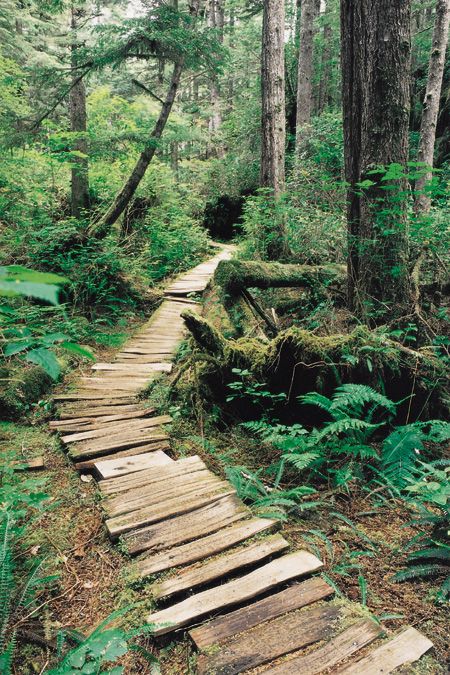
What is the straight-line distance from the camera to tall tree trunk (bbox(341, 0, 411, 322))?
438cm

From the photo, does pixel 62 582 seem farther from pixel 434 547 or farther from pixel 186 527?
pixel 434 547

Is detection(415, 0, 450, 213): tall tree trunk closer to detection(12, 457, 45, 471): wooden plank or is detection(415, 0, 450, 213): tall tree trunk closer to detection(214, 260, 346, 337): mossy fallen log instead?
detection(214, 260, 346, 337): mossy fallen log

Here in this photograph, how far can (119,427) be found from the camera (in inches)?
175

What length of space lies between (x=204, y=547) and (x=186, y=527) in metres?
0.25

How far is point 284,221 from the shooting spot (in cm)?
856

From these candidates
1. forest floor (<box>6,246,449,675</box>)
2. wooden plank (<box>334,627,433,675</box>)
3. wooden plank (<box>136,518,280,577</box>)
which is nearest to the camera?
wooden plank (<box>334,627,433,675</box>)

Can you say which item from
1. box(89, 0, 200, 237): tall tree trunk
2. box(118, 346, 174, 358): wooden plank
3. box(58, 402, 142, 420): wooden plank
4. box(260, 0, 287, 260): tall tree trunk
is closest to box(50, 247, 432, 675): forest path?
box(58, 402, 142, 420): wooden plank

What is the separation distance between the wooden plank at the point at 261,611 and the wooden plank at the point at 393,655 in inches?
14.7

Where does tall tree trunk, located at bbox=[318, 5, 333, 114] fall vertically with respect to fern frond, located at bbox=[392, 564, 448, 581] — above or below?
above

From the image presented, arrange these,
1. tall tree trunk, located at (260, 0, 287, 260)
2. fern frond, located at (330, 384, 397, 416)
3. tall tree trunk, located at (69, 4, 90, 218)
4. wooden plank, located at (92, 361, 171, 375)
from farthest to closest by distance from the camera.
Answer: tall tree trunk, located at (69, 4, 90, 218) → tall tree trunk, located at (260, 0, 287, 260) → wooden plank, located at (92, 361, 171, 375) → fern frond, located at (330, 384, 397, 416)

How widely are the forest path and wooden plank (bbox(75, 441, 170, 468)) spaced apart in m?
0.01

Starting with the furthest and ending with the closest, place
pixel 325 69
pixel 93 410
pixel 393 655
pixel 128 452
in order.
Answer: pixel 325 69 < pixel 93 410 < pixel 128 452 < pixel 393 655

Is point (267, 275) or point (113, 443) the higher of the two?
point (267, 275)

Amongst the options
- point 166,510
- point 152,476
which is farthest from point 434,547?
point 152,476
